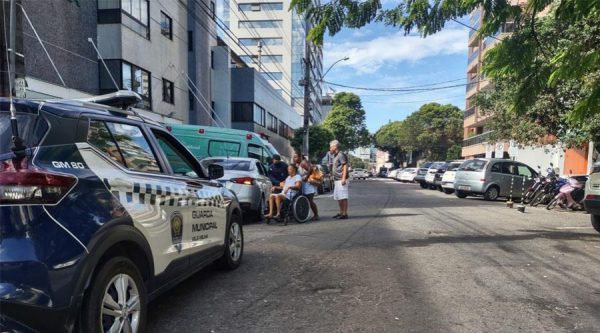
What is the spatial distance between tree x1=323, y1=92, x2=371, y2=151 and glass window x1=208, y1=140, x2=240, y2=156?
42368 millimetres

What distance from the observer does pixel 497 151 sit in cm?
2070

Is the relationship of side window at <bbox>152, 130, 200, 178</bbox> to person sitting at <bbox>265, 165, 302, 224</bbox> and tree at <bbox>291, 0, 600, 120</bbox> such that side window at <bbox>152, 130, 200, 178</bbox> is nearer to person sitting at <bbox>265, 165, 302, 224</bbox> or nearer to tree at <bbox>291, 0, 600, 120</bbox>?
tree at <bbox>291, 0, 600, 120</bbox>

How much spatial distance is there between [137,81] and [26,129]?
17481mm

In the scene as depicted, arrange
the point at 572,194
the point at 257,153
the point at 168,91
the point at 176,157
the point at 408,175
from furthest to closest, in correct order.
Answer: the point at 408,175 → the point at 168,91 → the point at 257,153 → the point at 572,194 → the point at 176,157

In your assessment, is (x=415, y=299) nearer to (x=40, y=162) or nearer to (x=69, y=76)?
(x=40, y=162)

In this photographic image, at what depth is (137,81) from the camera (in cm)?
1923

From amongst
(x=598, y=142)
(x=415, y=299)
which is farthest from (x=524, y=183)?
(x=415, y=299)

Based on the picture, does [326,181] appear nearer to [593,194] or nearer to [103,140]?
[593,194]

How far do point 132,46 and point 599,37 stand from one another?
1621cm

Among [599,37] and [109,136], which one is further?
[599,37]

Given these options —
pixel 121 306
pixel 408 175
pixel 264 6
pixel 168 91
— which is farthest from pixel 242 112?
pixel 264 6

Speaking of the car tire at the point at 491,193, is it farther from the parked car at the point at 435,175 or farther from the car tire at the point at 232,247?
the car tire at the point at 232,247

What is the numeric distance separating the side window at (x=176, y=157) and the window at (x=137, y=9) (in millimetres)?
15192

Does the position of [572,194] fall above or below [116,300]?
below
